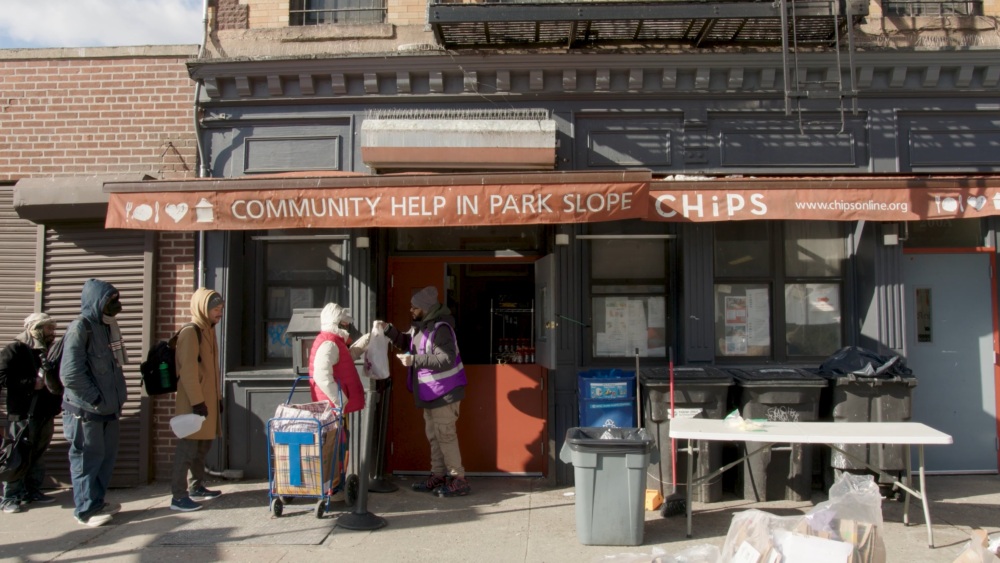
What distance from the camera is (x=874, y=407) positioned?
21.0 ft

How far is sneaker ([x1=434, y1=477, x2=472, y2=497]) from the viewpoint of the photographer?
683 cm

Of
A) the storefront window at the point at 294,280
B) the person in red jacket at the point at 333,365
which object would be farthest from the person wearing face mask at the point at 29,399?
the person in red jacket at the point at 333,365

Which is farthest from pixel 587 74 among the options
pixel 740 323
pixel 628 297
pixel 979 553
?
pixel 979 553

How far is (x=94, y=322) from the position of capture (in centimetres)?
621

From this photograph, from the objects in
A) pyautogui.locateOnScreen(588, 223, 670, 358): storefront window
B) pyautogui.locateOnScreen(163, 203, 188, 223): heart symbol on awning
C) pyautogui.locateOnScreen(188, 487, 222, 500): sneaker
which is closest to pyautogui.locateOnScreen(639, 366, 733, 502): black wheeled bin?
pyautogui.locateOnScreen(588, 223, 670, 358): storefront window

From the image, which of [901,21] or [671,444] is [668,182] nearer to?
[671,444]

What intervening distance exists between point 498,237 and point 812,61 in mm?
3496

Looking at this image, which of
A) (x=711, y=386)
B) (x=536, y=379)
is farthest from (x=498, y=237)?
(x=711, y=386)

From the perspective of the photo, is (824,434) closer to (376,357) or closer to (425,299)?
(425,299)

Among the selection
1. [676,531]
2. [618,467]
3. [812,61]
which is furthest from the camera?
[812,61]

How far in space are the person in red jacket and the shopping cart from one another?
0.66 ft

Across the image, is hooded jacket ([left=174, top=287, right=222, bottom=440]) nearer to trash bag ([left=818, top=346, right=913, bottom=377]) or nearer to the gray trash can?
the gray trash can

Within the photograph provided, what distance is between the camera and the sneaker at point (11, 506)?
657 centimetres

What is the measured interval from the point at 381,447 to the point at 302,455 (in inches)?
46.5
